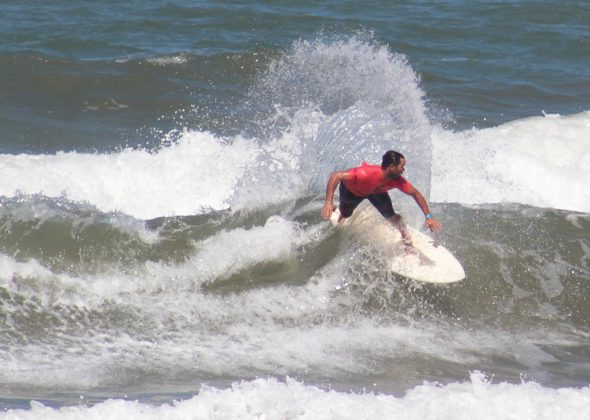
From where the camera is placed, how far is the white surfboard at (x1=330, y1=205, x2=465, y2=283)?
896cm

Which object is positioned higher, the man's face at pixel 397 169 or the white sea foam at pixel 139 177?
the man's face at pixel 397 169

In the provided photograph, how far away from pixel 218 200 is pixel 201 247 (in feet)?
8.95

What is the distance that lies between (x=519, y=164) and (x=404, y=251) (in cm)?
523

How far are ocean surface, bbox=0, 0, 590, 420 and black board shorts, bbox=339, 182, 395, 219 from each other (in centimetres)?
42

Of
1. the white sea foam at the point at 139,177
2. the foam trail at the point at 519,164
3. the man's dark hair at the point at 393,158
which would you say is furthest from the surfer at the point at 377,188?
the foam trail at the point at 519,164

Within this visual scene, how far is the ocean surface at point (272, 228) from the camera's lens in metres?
6.97

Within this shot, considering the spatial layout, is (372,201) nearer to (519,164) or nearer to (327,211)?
(327,211)

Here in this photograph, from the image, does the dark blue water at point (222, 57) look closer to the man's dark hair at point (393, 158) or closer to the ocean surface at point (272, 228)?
the ocean surface at point (272, 228)

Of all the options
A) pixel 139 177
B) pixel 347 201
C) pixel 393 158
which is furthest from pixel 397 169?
pixel 139 177

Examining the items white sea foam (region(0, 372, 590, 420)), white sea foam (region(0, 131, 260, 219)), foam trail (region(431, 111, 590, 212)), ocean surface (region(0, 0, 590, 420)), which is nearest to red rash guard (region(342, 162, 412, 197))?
ocean surface (region(0, 0, 590, 420))

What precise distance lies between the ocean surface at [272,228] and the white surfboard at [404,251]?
15cm

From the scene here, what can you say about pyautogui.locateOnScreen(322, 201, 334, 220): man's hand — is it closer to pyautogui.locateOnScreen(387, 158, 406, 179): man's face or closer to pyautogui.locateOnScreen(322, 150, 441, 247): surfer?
pyautogui.locateOnScreen(322, 150, 441, 247): surfer

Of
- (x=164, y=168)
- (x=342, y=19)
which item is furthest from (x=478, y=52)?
(x=164, y=168)

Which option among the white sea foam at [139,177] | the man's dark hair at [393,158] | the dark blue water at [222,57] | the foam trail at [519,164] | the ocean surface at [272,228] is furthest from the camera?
the dark blue water at [222,57]
